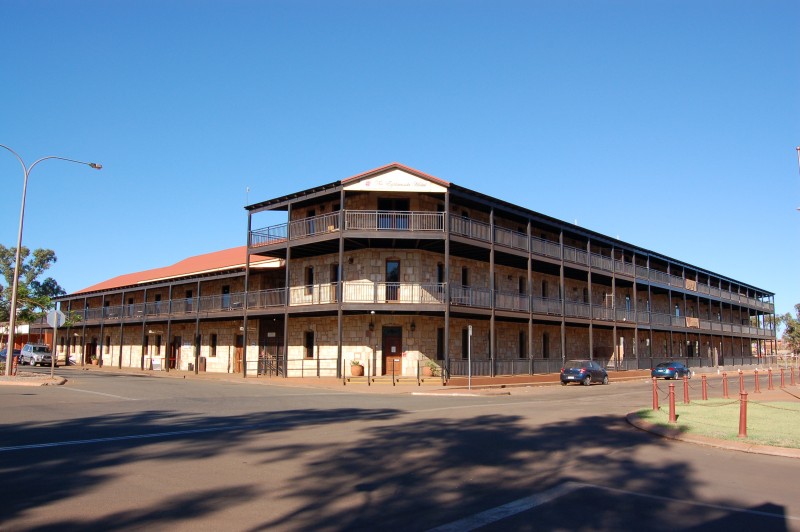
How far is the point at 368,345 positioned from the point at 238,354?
11.9m

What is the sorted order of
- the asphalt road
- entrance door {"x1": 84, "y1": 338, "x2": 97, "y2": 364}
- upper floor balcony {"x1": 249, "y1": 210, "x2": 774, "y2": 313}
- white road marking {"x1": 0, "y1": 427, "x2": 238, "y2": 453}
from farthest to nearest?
entrance door {"x1": 84, "y1": 338, "x2": 97, "y2": 364}, upper floor balcony {"x1": 249, "y1": 210, "x2": 774, "y2": 313}, white road marking {"x1": 0, "y1": 427, "x2": 238, "y2": 453}, the asphalt road

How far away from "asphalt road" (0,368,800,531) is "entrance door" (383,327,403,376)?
17.0m

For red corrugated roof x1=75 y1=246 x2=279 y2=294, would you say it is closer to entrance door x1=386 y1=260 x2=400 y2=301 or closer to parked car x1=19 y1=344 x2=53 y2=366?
parked car x1=19 y1=344 x2=53 y2=366

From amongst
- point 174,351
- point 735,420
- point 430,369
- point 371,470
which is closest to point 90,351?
point 174,351

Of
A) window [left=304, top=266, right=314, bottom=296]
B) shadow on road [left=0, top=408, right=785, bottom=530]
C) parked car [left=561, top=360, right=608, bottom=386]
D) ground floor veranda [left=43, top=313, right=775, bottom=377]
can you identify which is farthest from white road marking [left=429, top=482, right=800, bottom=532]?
window [left=304, top=266, right=314, bottom=296]

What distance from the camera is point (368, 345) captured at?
30906 mm

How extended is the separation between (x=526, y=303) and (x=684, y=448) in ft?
80.5

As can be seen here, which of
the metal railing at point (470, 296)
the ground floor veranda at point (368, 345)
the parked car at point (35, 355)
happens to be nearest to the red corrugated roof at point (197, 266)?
the ground floor veranda at point (368, 345)

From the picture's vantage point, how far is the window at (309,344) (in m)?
33.5

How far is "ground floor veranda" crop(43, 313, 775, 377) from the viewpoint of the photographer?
30.7 m

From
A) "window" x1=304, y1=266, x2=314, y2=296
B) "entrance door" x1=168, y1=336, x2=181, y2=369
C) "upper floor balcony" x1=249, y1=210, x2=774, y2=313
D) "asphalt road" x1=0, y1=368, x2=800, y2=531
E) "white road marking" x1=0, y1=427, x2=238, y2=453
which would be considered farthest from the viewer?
"entrance door" x1=168, y1=336, x2=181, y2=369

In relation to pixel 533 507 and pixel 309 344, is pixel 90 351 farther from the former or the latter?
pixel 533 507

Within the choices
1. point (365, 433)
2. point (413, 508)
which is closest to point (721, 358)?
point (365, 433)

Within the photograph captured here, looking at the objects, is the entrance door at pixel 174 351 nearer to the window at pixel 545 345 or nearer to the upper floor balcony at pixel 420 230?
the upper floor balcony at pixel 420 230
